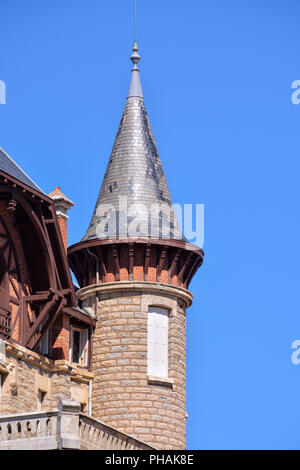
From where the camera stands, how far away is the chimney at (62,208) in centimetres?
5228

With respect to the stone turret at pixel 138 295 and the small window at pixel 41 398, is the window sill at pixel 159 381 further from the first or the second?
the small window at pixel 41 398

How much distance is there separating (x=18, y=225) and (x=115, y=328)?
5305 millimetres

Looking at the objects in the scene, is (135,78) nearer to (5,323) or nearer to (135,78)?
(135,78)

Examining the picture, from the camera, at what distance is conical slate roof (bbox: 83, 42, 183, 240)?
52.1m

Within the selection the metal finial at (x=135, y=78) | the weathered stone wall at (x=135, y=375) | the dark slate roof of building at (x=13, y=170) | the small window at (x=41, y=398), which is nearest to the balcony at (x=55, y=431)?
the small window at (x=41, y=398)

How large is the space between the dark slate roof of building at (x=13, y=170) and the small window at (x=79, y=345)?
17.5ft

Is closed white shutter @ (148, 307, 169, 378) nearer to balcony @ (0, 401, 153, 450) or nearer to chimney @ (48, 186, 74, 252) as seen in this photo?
chimney @ (48, 186, 74, 252)

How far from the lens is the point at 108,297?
51.7m

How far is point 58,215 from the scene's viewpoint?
171 ft

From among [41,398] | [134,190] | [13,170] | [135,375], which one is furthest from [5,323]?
[134,190]

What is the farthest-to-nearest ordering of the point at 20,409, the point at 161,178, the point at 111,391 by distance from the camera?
the point at 161,178, the point at 111,391, the point at 20,409

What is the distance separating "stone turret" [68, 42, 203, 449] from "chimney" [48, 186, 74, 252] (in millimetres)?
706
